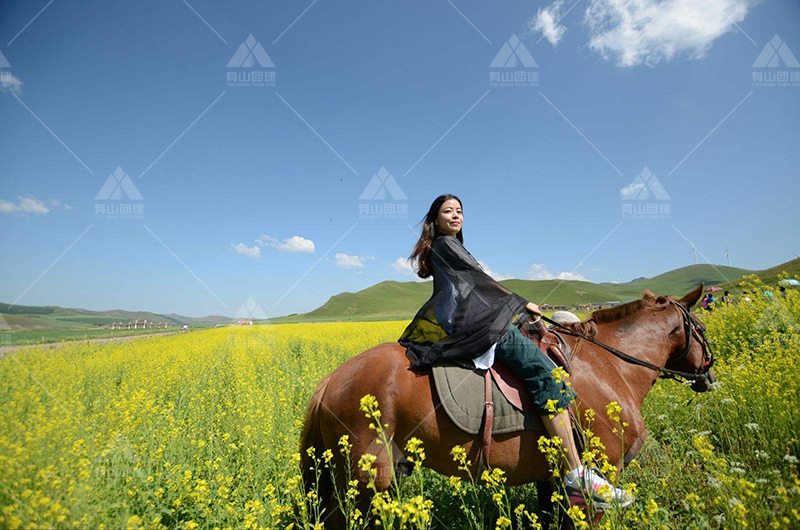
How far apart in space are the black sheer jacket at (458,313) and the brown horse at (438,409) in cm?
19

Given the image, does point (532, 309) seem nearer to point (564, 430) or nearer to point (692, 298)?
point (564, 430)

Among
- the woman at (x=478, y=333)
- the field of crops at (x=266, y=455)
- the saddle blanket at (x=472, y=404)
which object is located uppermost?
the woman at (x=478, y=333)

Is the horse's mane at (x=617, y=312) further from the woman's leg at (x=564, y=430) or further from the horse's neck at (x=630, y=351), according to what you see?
the woman's leg at (x=564, y=430)

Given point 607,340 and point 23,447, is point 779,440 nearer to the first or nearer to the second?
point 607,340

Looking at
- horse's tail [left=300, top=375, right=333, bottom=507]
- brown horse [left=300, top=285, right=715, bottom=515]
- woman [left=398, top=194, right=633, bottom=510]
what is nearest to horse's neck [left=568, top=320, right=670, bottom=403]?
brown horse [left=300, top=285, right=715, bottom=515]

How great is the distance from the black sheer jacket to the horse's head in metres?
1.83

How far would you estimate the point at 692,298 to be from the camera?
3293 millimetres

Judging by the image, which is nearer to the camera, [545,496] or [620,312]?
[545,496]

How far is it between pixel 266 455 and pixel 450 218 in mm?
3327

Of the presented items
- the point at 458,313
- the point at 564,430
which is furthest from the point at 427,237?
the point at 564,430

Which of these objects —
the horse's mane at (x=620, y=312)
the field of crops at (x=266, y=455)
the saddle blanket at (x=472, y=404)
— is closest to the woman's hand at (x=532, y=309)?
the saddle blanket at (x=472, y=404)

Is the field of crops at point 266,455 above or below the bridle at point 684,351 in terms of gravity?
below

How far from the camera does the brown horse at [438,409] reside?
2.32m

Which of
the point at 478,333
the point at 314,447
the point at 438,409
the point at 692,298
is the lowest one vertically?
the point at 314,447
